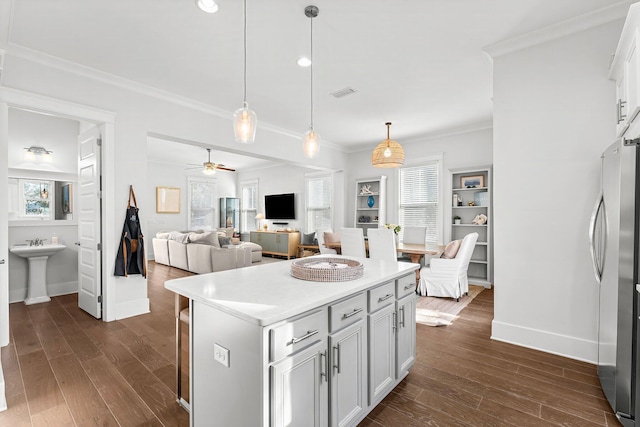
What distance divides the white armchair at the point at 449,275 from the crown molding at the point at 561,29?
2.52 meters

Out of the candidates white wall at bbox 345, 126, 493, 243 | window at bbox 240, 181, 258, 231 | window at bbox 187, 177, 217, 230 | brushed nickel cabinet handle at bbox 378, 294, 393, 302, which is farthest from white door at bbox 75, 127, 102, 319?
window at bbox 240, 181, 258, 231

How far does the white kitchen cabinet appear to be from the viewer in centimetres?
178

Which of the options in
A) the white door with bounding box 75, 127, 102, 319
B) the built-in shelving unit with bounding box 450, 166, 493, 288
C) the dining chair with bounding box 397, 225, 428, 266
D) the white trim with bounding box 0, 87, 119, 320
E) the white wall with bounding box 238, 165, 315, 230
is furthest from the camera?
the white wall with bounding box 238, 165, 315, 230

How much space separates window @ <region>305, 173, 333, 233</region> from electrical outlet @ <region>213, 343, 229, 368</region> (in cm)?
656

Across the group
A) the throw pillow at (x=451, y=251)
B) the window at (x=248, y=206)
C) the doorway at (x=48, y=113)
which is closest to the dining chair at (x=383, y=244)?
the throw pillow at (x=451, y=251)

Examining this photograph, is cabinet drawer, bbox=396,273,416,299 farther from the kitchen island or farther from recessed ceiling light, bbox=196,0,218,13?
recessed ceiling light, bbox=196,0,218,13

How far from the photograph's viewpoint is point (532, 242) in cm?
284

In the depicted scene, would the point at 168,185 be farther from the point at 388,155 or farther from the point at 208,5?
the point at 208,5

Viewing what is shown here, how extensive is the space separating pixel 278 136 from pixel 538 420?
5.09 metres

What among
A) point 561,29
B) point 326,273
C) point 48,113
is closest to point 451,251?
point 561,29

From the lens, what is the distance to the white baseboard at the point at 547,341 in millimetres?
2580

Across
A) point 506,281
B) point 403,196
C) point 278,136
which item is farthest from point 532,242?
point 278,136

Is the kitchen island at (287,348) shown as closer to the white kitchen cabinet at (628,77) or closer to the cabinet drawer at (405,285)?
the cabinet drawer at (405,285)

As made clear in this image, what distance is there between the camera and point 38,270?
14.0 ft
